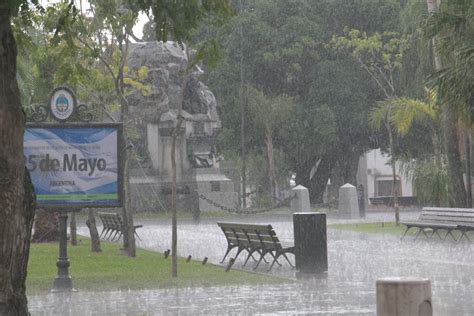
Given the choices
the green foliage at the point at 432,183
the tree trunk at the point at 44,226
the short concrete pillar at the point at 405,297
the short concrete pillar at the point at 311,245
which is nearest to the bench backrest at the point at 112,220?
the tree trunk at the point at 44,226

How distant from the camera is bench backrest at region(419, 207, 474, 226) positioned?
27.0 m

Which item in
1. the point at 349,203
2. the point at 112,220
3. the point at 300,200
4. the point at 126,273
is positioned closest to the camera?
the point at 126,273

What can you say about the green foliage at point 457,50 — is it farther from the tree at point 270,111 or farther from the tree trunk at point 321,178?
the tree trunk at point 321,178

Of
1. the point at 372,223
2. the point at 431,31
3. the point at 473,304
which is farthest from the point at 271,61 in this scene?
the point at 473,304

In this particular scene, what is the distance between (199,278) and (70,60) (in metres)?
5.15

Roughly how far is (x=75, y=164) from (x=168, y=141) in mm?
36359

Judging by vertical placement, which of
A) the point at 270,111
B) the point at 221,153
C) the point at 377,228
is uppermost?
the point at 270,111

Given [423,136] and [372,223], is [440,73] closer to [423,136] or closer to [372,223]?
[372,223]

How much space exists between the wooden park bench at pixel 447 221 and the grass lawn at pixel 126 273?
6.66 metres

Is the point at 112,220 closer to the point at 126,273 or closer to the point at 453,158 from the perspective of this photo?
the point at 453,158

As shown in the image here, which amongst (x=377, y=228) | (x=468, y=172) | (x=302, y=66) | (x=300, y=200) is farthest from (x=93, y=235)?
(x=302, y=66)

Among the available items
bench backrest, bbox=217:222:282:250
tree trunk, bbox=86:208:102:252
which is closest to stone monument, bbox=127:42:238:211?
tree trunk, bbox=86:208:102:252

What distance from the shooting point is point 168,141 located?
181ft

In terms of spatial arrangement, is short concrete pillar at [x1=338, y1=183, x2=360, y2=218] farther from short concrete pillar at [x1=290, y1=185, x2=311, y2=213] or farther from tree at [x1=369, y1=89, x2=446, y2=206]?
tree at [x1=369, y1=89, x2=446, y2=206]
